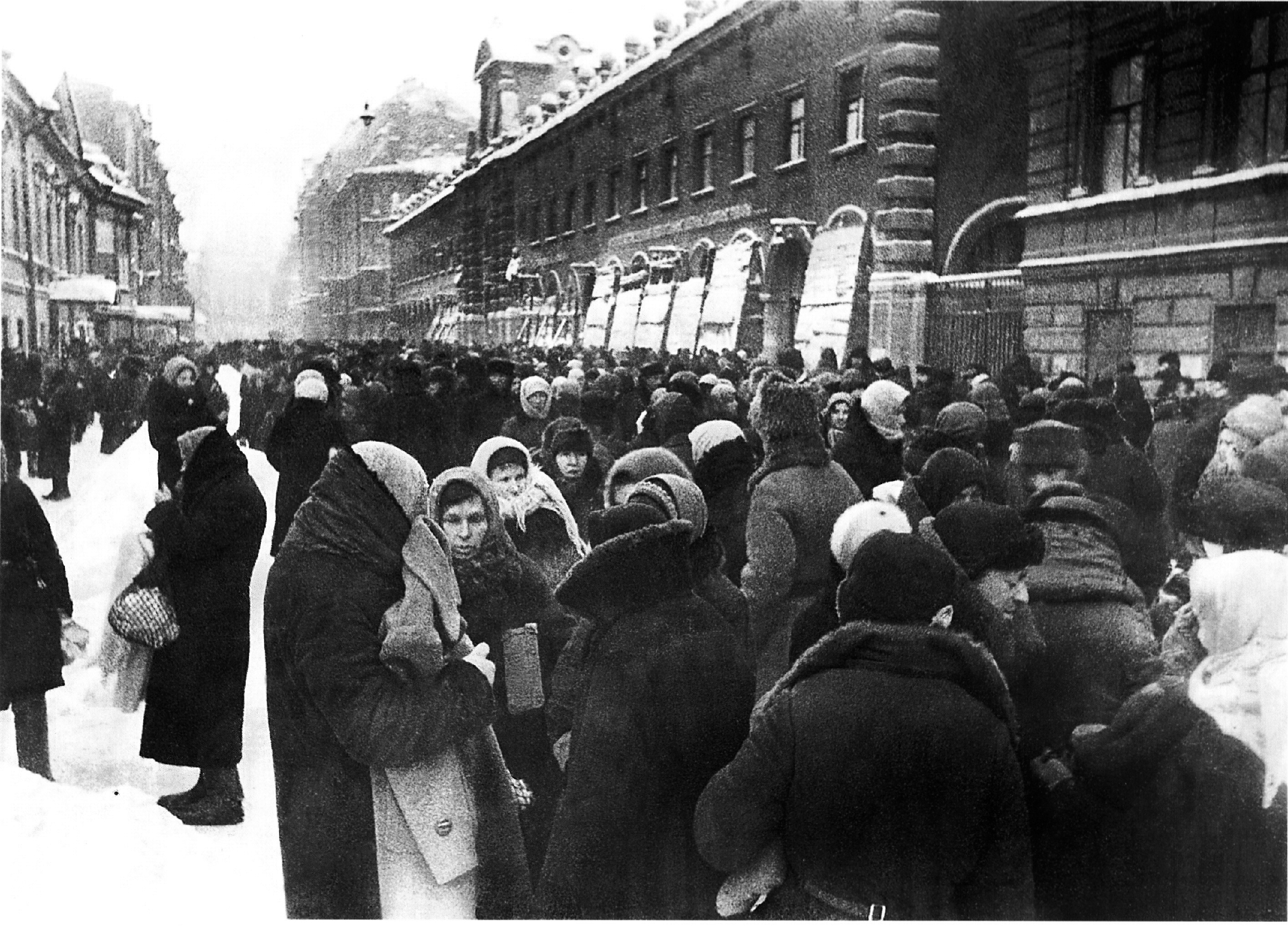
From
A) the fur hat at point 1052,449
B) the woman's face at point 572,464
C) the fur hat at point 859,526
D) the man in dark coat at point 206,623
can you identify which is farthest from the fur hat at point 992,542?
the man in dark coat at point 206,623

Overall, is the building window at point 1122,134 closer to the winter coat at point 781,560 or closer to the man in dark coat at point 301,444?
the winter coat at point 781,560

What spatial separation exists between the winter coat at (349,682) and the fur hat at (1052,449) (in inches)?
92.9

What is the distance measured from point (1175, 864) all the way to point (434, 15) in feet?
13.0

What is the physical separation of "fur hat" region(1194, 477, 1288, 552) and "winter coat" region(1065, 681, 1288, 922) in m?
0.72

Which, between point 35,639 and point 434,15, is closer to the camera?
point 35,639

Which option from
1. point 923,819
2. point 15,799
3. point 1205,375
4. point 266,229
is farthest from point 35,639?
point 1205,375

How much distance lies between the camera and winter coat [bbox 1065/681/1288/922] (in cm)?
262

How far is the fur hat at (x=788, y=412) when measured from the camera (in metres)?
3.91

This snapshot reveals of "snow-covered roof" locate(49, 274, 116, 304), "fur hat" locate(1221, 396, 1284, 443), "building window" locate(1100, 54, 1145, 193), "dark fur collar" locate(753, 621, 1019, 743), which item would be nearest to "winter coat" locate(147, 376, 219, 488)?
"snow-covered roof" locate(49, 274, 116, 304)

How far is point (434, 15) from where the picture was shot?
477 cm

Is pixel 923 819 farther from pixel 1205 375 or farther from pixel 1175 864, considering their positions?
pixel 1205 375

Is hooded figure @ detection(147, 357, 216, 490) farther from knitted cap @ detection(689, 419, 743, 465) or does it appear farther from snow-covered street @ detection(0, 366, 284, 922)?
knitted cap @ detection(689, 419, 743, 465)

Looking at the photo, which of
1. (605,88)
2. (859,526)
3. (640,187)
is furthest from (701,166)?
(859,526)

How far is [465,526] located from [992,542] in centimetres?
143
